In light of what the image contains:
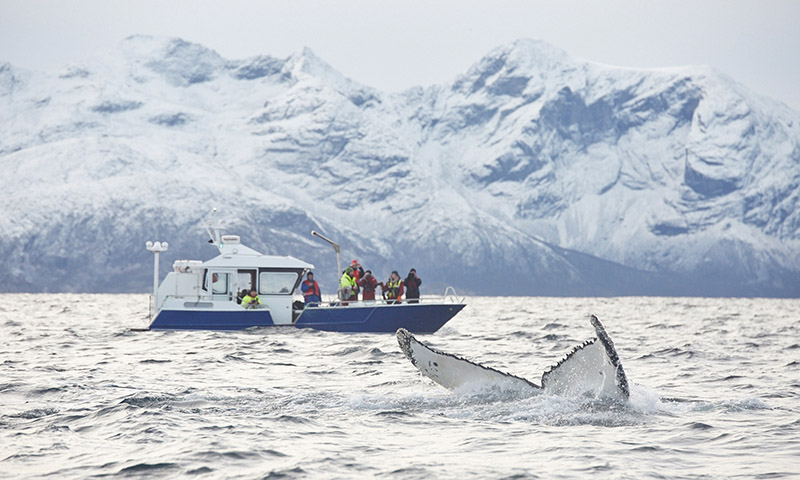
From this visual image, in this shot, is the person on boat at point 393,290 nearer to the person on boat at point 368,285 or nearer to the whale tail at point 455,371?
the person on boat at point 368,285

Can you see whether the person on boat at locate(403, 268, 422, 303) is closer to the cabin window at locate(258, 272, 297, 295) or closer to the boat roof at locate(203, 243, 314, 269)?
the boat roof at locate(203, 243, 314, 269)

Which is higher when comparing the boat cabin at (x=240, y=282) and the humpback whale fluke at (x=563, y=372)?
the boat cabin at (x=240, y=282)

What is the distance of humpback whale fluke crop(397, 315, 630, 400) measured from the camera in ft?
53.3

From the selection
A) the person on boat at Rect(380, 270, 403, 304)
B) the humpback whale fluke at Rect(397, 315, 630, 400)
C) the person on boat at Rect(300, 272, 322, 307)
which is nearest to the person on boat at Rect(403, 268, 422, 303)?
the person on boat at Rect(380, 270, 403, 304)

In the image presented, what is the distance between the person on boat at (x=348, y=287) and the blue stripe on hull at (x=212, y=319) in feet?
10.2

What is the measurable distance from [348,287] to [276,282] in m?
3.01

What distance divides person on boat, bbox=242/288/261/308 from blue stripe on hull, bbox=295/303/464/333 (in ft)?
5.98

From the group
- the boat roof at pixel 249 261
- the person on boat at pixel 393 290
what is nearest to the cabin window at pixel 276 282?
the boat roof at pixel 249 261

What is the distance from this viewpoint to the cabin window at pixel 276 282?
41.6 metres

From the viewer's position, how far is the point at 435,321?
41.3 meters

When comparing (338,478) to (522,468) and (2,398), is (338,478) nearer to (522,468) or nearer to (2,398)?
(522,468)

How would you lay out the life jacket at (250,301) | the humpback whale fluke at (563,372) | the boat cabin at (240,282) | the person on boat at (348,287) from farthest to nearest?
the boat cabin at (240,282) → the person on boat at (348,287) → the life jacket at (250,301) → the humpback whale fluke at (563,372)

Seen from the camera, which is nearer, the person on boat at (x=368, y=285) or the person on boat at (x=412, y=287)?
the person on boat at (x=412, y=287)

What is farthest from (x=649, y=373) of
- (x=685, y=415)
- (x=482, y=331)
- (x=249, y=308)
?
(x=482, y=331)
